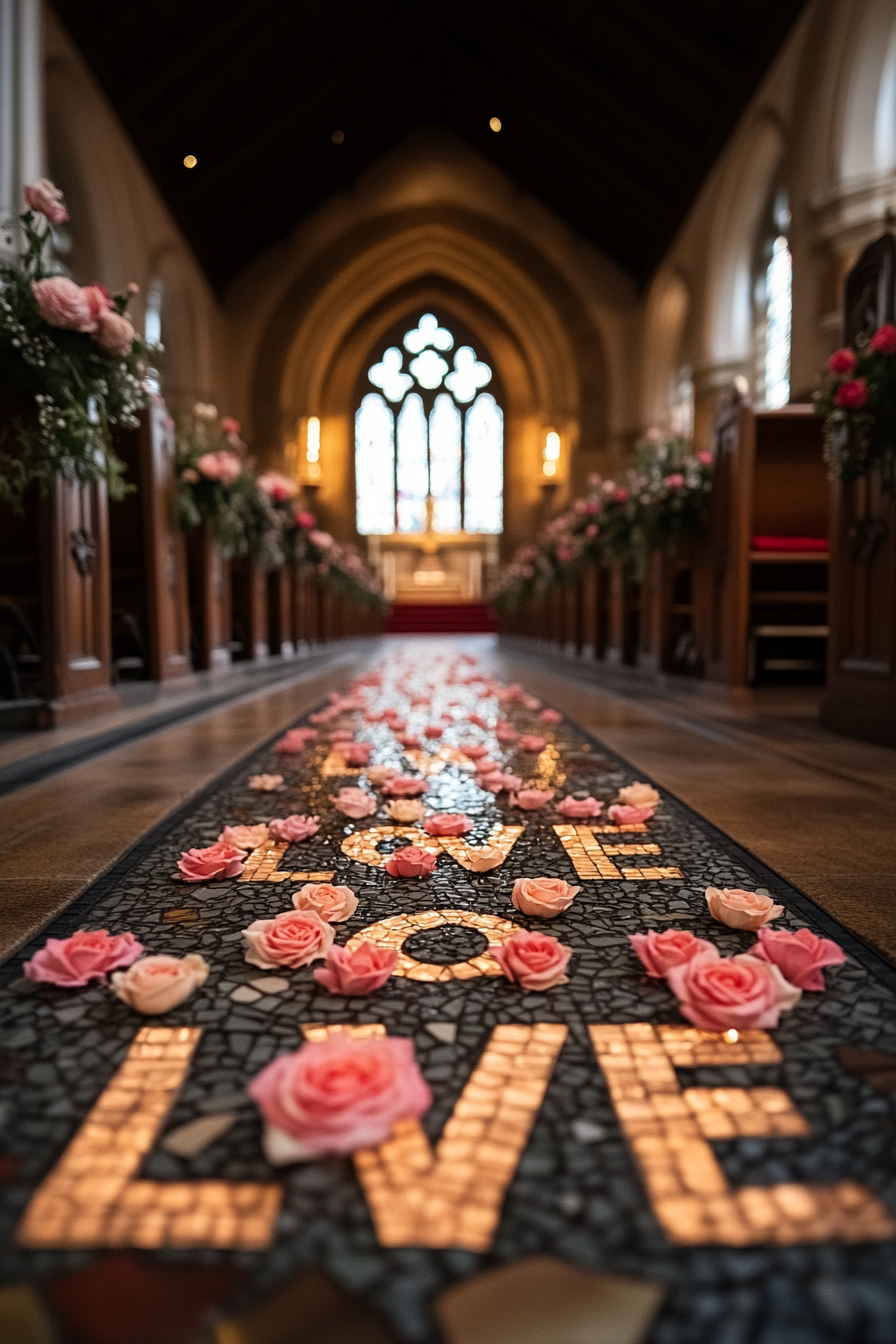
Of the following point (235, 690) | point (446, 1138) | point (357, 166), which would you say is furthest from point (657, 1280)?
point (357, 166)

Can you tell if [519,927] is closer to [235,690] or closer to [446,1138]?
[446,1138]

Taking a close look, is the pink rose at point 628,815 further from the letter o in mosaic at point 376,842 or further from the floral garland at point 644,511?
the floral garland at point 644,511

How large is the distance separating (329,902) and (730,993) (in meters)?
0.51

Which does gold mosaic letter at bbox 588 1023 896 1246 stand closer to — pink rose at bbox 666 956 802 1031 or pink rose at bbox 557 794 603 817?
pink rose at bbox 666 956 802 1031

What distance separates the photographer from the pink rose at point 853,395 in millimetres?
2566

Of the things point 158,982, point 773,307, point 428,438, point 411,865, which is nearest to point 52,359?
point 411,865

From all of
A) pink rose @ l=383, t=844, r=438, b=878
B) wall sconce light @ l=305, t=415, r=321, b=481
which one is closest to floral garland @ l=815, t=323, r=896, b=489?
pink rose @ l=383, t=844, r=438, b=878

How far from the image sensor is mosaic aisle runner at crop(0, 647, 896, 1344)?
0.54 meters

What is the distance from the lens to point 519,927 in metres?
1.13

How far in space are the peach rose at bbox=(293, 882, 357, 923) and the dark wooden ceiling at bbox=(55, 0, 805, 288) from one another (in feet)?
31.2

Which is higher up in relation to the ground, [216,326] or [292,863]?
[216,326]

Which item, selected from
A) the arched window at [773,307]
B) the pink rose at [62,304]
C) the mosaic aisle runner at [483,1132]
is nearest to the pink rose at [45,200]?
the pink rose at [62,304]

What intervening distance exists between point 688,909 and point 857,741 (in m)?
1.85

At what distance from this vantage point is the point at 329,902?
1115 millimetres
